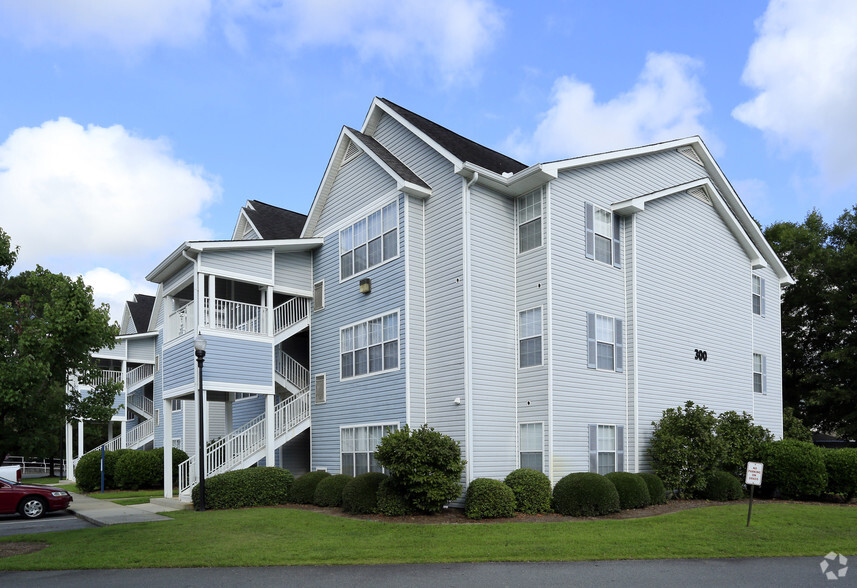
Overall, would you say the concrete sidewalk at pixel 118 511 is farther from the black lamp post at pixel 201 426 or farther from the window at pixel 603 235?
the window at pixel 603 235

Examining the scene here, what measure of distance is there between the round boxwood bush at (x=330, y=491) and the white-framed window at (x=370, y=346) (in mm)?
3074

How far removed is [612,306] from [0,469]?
20.5 meters

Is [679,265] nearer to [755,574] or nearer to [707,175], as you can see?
[707,175]

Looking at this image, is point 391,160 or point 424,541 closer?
point 424,541

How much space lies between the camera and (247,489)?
63.4ft

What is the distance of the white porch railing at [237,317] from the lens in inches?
829

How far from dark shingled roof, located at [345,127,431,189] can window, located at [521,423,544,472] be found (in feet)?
23.2

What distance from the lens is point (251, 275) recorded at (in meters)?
21.8

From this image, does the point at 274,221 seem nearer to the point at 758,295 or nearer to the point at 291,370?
the point at 291,370

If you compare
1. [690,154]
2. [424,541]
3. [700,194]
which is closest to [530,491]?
[424,541]

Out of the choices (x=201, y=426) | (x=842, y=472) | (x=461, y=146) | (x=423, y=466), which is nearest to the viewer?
(x=423, y=466)

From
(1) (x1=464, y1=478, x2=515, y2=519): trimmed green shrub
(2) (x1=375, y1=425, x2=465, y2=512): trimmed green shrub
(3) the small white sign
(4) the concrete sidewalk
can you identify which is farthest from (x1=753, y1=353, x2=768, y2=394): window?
(4) the concrete sidewalk

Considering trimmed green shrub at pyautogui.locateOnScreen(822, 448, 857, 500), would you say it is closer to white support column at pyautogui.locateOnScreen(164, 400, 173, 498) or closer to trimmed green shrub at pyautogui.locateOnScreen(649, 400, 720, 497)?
trimmed green shrub at pyautogui.locateOnScreen(649, 400, 720, 497)

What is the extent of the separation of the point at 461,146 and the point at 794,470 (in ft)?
43.4
